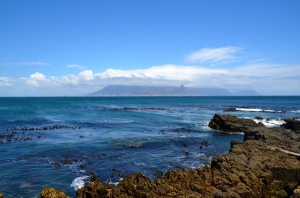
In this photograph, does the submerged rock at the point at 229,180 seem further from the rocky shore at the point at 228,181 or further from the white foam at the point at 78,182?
the white foam at the point at 78,182

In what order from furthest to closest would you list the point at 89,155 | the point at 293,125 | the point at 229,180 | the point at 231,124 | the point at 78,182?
the point at 231,124
the point at 293,125
the point at 89,155
the point at 78,182
the point at 229,180

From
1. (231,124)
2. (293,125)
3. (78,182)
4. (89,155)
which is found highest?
(293,125)

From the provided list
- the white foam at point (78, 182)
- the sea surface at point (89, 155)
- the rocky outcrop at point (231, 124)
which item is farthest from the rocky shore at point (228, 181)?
the rocky outcrop at point (231, 124)

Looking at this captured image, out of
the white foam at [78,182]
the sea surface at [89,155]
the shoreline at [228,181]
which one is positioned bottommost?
the white foam at [78,182]

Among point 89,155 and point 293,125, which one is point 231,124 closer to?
point 293,125

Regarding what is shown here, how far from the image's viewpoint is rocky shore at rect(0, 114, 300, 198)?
18844 mm

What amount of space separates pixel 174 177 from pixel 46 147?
24696mm

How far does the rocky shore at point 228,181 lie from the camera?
1884 cm

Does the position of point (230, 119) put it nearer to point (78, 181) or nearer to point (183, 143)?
point (183, 143)

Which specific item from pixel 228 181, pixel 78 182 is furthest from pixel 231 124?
pixel 228 181

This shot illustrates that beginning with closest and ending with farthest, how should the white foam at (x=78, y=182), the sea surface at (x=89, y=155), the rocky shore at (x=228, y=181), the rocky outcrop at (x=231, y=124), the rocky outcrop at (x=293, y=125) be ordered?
the rocky shore at (x=228, y=181) → the white foam at (x=78, y=182) → the sea surface at (x=89, y=155) → the rocky outcrop at (x=293, y=125) → the rocky outcrop at (x=231, y=124)

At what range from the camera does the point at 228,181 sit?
2123 centimetres

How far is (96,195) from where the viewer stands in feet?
→ 61.6

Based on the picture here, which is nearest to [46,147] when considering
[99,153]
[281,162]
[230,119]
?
[99,153]
